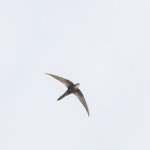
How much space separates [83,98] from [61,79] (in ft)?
15.6

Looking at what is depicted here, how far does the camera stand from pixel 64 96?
86562 millimetres

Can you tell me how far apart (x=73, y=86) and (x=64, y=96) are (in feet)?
7.16

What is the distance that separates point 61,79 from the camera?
84.2 m

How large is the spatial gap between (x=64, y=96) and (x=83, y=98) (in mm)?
2571

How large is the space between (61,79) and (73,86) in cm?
208

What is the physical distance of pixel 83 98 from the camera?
286 feet

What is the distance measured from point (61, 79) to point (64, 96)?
3.25 metres

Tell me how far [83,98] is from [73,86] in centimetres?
272
